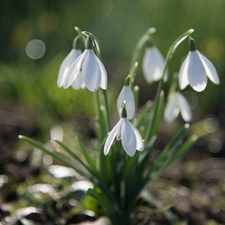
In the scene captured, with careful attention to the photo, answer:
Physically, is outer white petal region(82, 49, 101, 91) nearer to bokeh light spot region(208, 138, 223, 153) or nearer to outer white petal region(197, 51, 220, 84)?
outer white petal region(197, 51, 220, 84)

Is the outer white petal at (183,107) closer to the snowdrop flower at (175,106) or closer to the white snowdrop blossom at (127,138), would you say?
the snowdrop flower at (175,106)

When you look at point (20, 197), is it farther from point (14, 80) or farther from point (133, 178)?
point (14, 80)

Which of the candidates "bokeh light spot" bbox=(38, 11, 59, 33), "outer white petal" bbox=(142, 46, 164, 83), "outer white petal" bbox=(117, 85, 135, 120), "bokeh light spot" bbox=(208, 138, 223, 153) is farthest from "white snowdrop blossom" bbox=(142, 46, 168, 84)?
"bokeh light spot" bbox=(38, 11, 59, 33)

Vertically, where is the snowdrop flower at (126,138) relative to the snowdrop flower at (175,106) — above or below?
below

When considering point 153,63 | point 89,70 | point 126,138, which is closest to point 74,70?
point 89,70

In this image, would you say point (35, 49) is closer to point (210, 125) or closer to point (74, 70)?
point (210, 125)

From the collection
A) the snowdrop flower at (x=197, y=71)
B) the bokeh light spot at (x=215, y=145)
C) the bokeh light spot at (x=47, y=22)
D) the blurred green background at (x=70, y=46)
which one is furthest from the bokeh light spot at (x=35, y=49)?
the snowdrop flower at (x=197, y=71)

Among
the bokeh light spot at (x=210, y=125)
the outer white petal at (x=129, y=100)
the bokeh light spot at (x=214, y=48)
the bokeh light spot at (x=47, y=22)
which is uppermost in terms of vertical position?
the bokeh light spot at (x=47, y=22)
